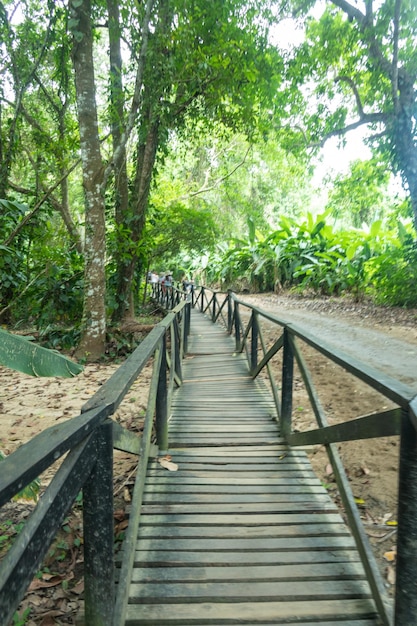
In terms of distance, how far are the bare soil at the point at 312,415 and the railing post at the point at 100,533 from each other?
90 cm

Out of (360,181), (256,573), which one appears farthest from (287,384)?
(360,181)

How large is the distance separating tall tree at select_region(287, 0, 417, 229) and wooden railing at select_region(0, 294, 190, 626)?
934cm

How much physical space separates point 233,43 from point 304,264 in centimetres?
824

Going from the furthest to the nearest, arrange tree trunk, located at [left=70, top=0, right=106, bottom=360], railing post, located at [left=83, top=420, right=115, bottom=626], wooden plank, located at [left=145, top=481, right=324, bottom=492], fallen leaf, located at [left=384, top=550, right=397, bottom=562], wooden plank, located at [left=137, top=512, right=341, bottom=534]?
tree trunk, located at [left=70, top=0, right=106, bottom=360] → wooden plank, located at [left=145, top=481, right=324, bottom=492] → fallen leaf, located at [left=384, top=550, right=397, bottom=562] → wooden plank, located at [left=137, top=512, right=341, bottom=534] → railing post, located at [left=83, top=420, right=115, bottom=626]

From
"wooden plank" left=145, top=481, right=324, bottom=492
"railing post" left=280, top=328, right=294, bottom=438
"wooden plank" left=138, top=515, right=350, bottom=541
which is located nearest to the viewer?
"wooden plank" left=138, top=515, right=350, bottom=541

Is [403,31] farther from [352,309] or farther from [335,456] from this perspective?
[335,456]

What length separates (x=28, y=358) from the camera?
5.99 feet

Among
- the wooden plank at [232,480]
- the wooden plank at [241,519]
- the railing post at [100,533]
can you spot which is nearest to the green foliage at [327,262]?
the wooden plank at [232,480]

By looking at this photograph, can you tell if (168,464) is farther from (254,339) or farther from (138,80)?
(138,80)

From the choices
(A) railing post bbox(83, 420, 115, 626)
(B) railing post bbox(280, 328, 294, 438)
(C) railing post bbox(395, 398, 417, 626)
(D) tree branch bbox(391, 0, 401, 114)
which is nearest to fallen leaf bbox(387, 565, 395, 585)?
(C) railing post bbox(395, 398, 417, 626)

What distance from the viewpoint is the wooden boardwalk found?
1.84 m

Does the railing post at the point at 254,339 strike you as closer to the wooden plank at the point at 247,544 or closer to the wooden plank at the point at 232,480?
the wooden plank at the point at 232,480

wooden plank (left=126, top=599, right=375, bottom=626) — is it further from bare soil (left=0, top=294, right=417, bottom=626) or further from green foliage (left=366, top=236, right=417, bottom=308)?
green foliage (left=366, top=236, right=417, bottom=308)

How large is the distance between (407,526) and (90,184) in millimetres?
7051
